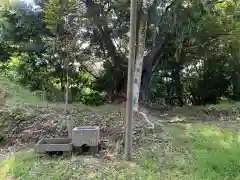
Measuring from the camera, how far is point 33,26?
6617mm

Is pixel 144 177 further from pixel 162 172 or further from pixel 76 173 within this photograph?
pixel 76 173

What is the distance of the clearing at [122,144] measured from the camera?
123 inches

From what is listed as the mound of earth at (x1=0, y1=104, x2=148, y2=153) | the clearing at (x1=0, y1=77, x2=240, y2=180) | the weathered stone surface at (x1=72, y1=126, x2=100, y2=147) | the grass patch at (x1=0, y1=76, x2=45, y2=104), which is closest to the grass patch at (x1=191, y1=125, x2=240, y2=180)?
the clearing at (x1=0, y1=77, x2=240, y2=180)

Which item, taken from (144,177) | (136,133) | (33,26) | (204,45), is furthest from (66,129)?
(204,45)

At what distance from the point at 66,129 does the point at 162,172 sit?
177 cm

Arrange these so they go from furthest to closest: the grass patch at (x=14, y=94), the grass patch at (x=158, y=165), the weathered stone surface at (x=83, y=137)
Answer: the grass patch at (x=14, y=94) → the weathered stone surface at (x=83, y=137) → the grass patch at (x=158, y=165)

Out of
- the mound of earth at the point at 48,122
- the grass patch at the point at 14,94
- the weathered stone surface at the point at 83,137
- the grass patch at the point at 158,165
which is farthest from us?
the grass patch at the point at 14,94

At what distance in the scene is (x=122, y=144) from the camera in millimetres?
3893

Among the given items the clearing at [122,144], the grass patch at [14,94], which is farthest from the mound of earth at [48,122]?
the grass patch at [14,94]

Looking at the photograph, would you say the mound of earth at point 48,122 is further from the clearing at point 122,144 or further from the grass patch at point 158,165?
the grass patch at point 158,165

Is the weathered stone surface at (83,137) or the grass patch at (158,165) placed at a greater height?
the weathered stone surface at (83,137)

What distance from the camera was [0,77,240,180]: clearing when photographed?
10.3 ft

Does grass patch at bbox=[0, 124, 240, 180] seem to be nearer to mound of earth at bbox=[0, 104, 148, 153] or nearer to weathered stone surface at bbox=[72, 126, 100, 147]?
weathered stone surface at bbox=[72, 126, 100, 147]

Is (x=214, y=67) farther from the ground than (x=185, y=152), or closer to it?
farther from the ground
